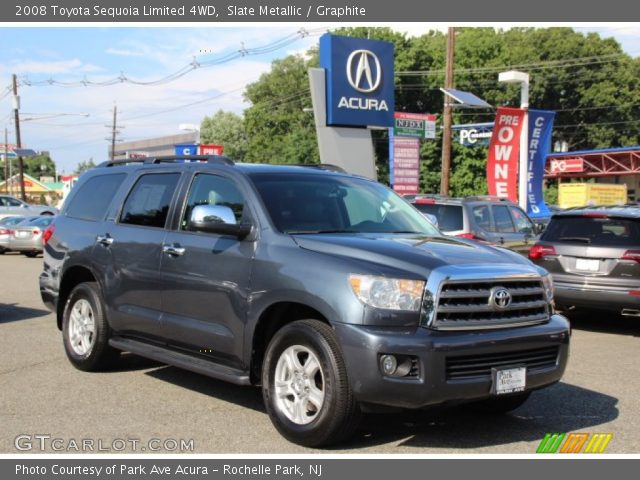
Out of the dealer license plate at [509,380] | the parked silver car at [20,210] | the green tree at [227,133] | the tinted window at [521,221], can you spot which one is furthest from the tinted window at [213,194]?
the green tree at [227,133]

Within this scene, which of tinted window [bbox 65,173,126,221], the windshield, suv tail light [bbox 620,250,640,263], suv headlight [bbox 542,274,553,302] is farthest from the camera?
suv tail light [bbox 620,250,640,263]

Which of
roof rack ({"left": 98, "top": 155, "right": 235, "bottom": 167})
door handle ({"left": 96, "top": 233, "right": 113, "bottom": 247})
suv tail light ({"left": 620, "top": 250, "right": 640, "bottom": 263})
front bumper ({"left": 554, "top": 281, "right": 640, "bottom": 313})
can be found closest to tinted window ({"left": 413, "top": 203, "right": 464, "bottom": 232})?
front bumper ({"left": 554, "top": 281, "right": 640, "bottom": 313})

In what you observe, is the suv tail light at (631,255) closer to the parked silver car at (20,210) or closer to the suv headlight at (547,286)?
the suv headlight at (547,286)

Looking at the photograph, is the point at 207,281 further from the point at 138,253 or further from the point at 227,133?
the point at 227,133

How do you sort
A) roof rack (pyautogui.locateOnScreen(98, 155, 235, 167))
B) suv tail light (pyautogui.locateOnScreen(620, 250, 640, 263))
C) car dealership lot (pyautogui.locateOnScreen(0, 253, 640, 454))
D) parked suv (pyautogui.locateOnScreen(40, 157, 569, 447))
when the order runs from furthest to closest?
suv tail light (pyautogui.locateOnScreen(620, 250, 640, 263))
roof rack (pyautogui.locateOnScreen(98, 155, 235, 167))
car dealership lot (pyautogui.locateOnScreen(0, 253, 640, 454))
parked suv (pyautogui.locateOnScreen(40, 157, 569, 447))

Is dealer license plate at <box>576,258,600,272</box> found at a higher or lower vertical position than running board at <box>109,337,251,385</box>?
higher

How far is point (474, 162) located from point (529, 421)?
48438 millimetres

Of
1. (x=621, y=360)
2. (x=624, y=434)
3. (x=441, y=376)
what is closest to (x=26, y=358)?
(x=441, y=376)

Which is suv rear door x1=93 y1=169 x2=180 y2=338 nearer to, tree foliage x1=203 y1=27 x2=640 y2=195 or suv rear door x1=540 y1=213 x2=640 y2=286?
suv rear door x1=540 y1=213 x2=640 y2=286

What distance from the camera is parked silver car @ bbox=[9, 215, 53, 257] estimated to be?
80.3ft

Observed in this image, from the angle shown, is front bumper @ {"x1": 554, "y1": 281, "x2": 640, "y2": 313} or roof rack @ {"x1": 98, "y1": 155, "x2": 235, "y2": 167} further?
front bumper @ {"x1": 554, "y1": 281, "x2": 640, "y2": 313}

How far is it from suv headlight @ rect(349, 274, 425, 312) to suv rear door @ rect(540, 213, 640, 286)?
6126 mm

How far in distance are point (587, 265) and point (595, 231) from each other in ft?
1.72

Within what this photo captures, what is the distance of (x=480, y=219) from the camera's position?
42.3ft
